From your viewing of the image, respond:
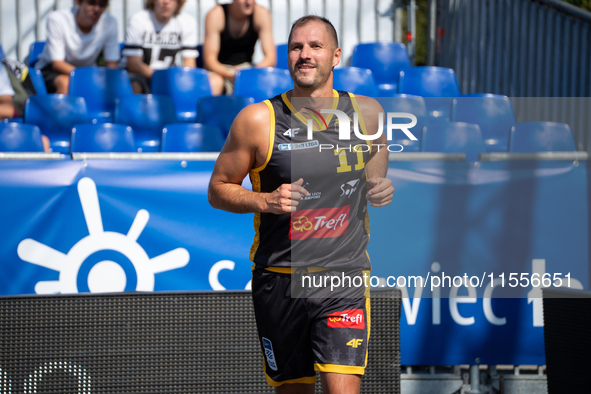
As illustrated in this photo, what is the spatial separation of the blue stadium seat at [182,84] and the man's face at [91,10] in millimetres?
850

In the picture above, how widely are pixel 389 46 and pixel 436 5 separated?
76.5 inches

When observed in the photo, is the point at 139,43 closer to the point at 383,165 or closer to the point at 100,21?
the point at 100,21

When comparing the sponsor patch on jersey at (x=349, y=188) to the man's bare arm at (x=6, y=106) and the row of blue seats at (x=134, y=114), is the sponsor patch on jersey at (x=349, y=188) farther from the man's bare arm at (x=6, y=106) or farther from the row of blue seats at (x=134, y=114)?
the man's bare arm at (x=6, y=106)

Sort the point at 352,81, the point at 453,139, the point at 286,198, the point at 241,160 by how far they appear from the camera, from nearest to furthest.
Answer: the point at 286,198
the point at 241,160
the point at 453,139
the point at 352,81

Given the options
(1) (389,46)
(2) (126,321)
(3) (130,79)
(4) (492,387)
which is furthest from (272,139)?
(1) (389,46)

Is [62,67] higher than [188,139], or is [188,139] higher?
[62,67]

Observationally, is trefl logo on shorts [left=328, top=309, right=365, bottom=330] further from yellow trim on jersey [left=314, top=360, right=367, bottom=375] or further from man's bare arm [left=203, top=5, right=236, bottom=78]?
man's bare arm [left=203, top=5, right=236, bottom=78]

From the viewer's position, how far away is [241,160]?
2.46 m

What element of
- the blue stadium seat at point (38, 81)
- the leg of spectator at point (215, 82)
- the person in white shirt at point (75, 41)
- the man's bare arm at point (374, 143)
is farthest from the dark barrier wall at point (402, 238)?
the person in white shirt at point (75, 41)

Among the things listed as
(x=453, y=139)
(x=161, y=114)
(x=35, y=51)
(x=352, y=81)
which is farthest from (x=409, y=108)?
(x=35, y=51)

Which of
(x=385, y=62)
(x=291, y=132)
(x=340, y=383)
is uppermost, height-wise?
(x=385, y=62)

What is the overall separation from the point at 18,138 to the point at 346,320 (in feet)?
11.6

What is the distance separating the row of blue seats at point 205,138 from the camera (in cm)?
464

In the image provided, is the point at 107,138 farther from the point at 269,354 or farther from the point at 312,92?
the point at 269,354
